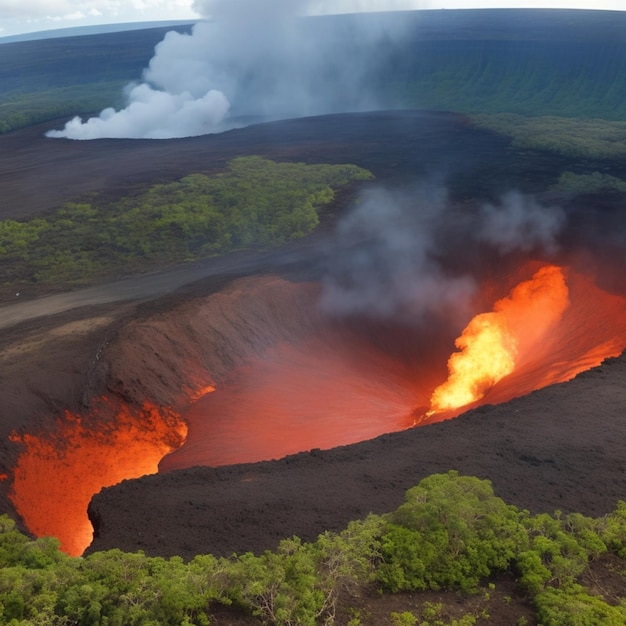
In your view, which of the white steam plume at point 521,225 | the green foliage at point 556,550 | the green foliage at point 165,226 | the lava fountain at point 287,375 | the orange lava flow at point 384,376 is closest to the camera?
the green foliage at point 556,550

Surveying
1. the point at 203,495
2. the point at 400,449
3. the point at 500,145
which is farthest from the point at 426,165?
the point at 203,495

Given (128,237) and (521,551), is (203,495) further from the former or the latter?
(128,237)

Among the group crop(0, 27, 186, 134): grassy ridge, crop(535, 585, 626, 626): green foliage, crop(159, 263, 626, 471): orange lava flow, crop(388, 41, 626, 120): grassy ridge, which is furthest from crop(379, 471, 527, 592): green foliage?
crop(0, 27, 186, 134): grassy ridge

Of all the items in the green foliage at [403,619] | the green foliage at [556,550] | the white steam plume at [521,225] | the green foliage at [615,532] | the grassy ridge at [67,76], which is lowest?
the grassy ridge at [67,76]

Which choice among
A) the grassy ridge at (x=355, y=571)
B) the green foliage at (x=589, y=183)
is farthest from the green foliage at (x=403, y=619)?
the green foliage at (x=589, y=183)

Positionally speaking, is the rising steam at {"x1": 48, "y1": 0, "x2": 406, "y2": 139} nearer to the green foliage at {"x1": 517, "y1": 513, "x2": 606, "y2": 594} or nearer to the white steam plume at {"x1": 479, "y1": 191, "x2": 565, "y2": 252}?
the white steam plume at {"x1": 479, "y1": 191, "x2": 565, "y2": 252}

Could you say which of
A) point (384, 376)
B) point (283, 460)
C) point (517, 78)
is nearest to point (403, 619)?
point (283, 460)

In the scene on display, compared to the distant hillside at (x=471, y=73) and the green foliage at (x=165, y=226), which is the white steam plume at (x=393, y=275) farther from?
the distant hillside at (x=471, y=73)

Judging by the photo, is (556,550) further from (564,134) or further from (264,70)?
(264,70)
